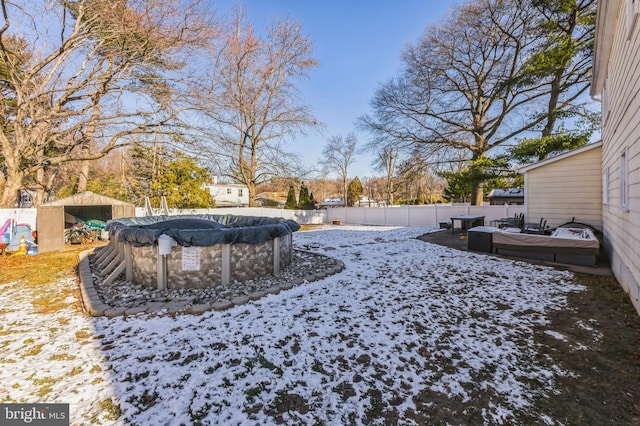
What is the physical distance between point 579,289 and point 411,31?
47.5 ft

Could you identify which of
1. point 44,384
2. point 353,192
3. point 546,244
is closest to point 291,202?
point 353,192

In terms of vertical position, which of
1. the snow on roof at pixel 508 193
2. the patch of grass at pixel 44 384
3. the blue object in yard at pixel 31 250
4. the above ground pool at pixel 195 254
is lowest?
the patch of grass at pixel 44 384

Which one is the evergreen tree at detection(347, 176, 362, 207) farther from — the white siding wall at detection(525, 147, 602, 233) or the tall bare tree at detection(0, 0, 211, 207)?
the tall bare tree at detection(0, 0, 211, 207)

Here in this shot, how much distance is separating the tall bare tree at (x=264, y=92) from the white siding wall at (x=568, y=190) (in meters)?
11.9

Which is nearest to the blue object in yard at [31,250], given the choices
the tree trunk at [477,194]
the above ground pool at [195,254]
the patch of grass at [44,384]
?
the above ground pool at [195,254]

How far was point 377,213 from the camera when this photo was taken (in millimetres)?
16656

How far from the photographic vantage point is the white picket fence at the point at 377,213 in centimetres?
834

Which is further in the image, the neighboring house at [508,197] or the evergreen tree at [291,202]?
the neighboring house at [508,197]

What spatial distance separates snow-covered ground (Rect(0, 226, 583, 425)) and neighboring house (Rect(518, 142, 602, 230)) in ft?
16.1

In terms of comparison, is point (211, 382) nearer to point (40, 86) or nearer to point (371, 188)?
point (40, 86)

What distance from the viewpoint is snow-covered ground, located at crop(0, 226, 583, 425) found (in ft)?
5.91

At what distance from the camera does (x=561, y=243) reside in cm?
566

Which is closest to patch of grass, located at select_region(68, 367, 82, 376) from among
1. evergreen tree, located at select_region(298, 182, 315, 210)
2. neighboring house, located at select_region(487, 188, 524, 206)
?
evergreen tree, located at select_region(298, 182, 315, 210)

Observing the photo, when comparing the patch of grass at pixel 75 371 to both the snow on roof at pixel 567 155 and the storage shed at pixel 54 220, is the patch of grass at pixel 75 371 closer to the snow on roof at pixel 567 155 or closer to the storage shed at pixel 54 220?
the storage shed at pixel 54 220
